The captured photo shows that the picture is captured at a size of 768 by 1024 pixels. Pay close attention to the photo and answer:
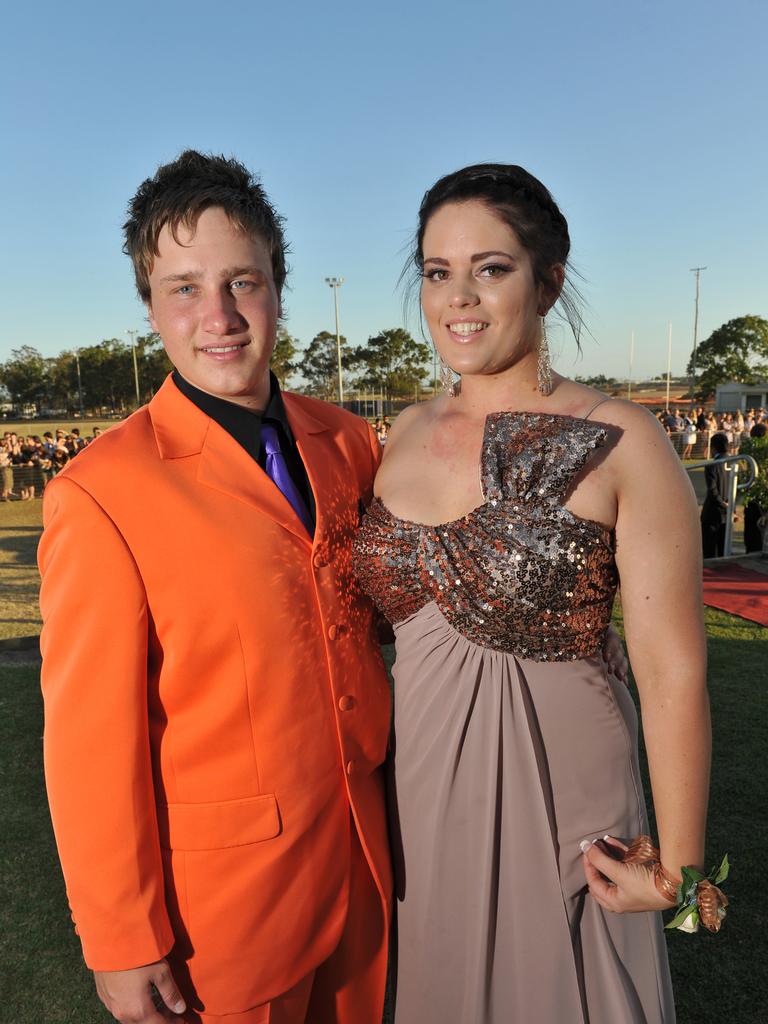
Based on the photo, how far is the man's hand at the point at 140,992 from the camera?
154 cm

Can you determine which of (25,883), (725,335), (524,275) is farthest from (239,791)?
(725,335)

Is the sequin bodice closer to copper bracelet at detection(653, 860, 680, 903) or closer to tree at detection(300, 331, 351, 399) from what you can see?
copper bracelet at detection(653, 860, 680, 903)

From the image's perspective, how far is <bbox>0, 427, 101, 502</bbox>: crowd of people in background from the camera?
57.7ft

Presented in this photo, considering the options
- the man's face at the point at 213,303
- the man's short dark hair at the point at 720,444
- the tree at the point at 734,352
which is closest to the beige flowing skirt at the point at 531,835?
the man's face at the point at 213,303

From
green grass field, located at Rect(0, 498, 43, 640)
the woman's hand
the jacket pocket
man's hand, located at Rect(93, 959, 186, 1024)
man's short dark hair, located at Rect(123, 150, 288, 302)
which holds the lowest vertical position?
green grass field, located at Rect(0, 498, 43, 640)

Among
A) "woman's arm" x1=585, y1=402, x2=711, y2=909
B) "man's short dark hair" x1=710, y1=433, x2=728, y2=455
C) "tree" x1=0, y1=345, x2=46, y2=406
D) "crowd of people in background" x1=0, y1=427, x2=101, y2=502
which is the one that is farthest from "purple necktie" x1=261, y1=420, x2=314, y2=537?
"tree" x1=0, y1=345, x2=46, y2=406

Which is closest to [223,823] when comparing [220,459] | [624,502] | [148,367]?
[220,459]

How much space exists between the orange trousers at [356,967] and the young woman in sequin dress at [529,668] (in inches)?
3.2

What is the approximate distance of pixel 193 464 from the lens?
1.65 metres

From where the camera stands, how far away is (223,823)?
5.22 feet

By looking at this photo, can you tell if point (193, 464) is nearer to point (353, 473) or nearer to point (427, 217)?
point (353, 473)

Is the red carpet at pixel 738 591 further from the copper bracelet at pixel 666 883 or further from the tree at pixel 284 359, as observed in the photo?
the tree at pixel 284 359

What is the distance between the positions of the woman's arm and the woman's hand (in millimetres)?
19

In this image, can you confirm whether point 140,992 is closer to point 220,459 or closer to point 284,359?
point 220,459
